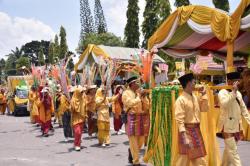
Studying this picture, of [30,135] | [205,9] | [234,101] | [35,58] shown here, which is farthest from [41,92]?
[35,58]

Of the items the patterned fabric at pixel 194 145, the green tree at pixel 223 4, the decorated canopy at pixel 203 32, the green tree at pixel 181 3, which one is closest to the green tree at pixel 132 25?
the green tree at pixel 181 3

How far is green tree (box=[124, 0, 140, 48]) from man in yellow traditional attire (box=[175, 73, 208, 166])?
112 ft

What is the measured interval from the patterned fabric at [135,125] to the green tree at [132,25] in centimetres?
3242

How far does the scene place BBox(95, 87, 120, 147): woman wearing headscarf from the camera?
10.4 meters

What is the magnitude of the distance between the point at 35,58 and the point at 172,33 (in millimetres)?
88573

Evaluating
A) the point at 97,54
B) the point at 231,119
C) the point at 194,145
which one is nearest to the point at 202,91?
the point at 231,119

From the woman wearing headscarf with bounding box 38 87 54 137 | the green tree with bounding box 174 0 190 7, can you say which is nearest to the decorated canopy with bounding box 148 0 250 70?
the woman wearing headscarf with bounding box 38 87 54 137

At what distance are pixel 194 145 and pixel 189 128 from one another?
252 mm

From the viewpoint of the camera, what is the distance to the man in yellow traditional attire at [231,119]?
6102mm

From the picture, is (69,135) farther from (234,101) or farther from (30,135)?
(234,101)

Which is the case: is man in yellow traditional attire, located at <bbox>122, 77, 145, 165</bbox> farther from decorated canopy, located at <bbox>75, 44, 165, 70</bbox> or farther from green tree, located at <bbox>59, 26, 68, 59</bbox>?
green tree, located at <bbox>59, 26, 68, 59</bbox>

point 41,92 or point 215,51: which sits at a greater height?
point 215,51

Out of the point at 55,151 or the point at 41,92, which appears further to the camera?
the point at 41,92

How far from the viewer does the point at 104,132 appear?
10438 mm
